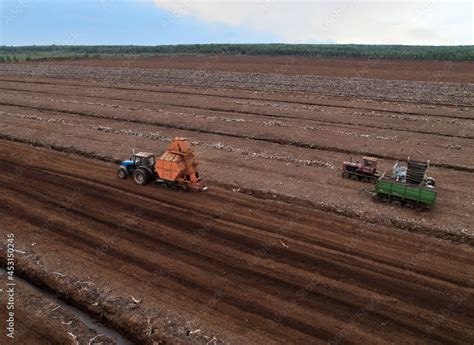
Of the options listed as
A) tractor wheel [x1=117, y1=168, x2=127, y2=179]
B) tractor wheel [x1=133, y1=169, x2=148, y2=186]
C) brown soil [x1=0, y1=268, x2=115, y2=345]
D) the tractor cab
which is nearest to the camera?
brown soil [x1=0, y1=268, x2=115, y2=345]

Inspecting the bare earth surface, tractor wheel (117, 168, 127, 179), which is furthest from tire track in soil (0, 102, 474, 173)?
tractor wheel (117, 168, 127, 179)

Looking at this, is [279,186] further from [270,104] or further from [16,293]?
[270,104]

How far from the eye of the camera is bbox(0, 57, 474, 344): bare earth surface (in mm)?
11359

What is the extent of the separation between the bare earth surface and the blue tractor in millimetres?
573

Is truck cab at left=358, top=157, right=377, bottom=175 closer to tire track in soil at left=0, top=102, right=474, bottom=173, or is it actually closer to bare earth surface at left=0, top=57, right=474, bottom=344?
bare earth surface at left=0, top=57, right=474, bottom=344

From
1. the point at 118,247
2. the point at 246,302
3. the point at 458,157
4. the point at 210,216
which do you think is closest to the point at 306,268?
the point at 246,302

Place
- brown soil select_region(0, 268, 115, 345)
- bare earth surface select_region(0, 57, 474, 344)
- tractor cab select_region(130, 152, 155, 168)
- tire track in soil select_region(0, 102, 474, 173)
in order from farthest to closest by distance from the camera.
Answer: tire track in soil select_region(0, 102, 474, 173), tractor cab select_region(130, 152, 155, 168), bare earth surface select_region(0, 57, 474, 344), brown soil select_region(0, 268, 115, 345)

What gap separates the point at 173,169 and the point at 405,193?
1089cm

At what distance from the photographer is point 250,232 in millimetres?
15773

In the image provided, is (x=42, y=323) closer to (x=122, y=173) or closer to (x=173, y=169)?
(x=173, y=169)

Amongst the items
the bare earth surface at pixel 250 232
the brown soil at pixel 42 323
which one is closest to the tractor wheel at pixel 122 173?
the bare earth surface at pixel 250 232

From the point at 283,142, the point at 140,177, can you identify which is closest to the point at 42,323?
the point at 140,177

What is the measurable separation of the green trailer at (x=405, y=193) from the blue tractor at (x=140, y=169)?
→ 36.9 ft

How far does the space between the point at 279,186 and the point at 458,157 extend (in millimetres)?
13311
